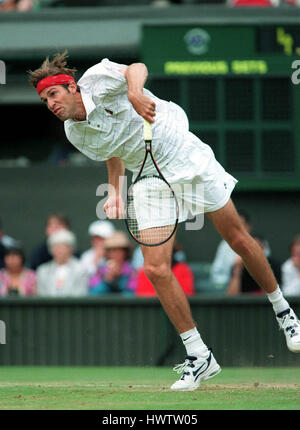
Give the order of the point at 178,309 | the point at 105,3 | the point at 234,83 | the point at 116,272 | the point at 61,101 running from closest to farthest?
the point at 61,101 < the point at 178,309 < the point at 116,272 < the point at 234,83 < the point at 105,3

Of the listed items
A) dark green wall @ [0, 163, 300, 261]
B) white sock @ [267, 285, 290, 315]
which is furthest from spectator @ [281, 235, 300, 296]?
white sock @ [267, 285, 290, 315]

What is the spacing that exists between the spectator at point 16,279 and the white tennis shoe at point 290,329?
15.1ft

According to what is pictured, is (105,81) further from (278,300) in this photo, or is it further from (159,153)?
(278,300)

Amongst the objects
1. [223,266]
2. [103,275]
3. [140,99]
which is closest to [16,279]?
[103,275]

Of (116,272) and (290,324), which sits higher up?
(116,272)

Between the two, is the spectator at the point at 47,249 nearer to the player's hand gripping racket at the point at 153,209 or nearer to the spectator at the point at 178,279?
the spectator at the point at 178,279

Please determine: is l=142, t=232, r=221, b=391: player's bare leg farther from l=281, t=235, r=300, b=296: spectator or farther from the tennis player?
l=281, t=235, r=300, b=296: spectator

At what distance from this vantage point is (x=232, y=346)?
10383mm

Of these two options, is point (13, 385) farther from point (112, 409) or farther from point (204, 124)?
point (204, 124)

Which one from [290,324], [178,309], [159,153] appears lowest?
[290,324]

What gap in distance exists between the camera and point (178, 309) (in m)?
6.45

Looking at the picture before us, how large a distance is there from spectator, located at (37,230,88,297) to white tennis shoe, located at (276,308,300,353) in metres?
4.40

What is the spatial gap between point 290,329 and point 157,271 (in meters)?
1.05

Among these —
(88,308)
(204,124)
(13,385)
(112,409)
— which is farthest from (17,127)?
(112,409)
